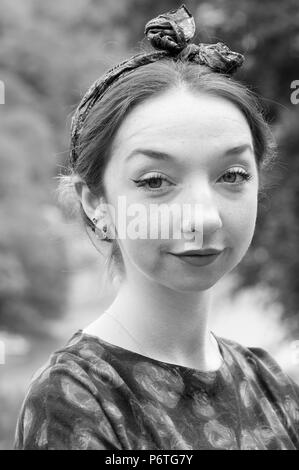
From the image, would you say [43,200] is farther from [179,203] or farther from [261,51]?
[179,203]

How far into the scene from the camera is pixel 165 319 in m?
1.55

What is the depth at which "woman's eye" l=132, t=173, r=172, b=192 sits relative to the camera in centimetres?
143

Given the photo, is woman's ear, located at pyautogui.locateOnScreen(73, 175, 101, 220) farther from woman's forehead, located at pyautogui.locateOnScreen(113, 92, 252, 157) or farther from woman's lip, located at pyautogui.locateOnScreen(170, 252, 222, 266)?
woman's lip, located at pyautogui.locateOnScreen(170, 252, 222, 266)

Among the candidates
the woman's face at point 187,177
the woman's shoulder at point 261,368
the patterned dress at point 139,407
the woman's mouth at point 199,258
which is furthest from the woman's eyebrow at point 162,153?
the woman's shoulder at point 261,368

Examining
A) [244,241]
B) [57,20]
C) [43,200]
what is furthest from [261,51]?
[57,20]

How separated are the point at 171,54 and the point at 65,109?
6.58ft

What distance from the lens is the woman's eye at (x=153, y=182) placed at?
1431mm

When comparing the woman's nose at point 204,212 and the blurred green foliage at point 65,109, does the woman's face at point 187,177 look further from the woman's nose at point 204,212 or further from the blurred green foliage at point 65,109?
the blurred green foliage at point 65,109

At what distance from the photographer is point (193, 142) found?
1405 mm

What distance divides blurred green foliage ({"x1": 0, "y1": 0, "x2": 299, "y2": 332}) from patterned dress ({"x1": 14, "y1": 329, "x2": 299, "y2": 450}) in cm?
59

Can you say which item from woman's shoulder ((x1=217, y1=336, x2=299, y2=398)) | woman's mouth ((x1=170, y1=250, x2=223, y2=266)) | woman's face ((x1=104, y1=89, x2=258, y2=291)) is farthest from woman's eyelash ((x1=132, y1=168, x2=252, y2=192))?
woman's shoulder ((x1=217, y1=336, x2=299, y2=398))

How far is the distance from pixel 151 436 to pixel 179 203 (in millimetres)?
411

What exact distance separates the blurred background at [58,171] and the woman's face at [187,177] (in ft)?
1.18

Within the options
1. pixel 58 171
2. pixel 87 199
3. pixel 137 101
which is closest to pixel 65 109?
pixel 58 171
